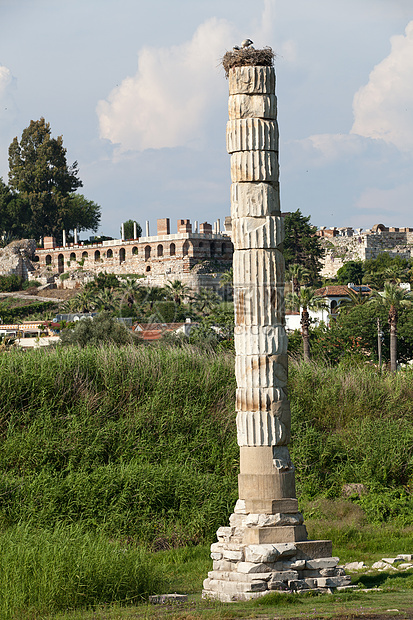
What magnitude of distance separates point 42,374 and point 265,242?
24.2 feet

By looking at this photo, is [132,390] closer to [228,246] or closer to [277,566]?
[277,566]

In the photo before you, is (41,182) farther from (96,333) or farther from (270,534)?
(270,534)

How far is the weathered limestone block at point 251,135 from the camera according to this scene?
353 inches

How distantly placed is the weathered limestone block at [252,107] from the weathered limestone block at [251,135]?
2.5 inches

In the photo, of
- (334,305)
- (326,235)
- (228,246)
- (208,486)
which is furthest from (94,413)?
(326,235)

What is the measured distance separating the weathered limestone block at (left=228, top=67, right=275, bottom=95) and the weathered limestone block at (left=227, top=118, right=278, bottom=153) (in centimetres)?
33

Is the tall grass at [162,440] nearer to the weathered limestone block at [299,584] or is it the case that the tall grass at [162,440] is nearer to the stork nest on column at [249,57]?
the weathered limestone block at [299,584]

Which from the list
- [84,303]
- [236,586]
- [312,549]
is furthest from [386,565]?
[84,303]

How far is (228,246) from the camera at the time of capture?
225 feet

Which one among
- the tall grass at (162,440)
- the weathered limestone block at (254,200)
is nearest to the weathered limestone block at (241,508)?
the weathered limestone block at (254,200)

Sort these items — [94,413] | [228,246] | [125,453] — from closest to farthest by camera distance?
[125,453] < [94,413] < [228,246]

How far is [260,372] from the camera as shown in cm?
878

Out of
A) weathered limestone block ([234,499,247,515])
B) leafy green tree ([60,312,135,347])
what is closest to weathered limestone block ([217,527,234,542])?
weathered limestone block ([234,499,247,515])

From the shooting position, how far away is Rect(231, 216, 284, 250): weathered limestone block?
29.1 ft
